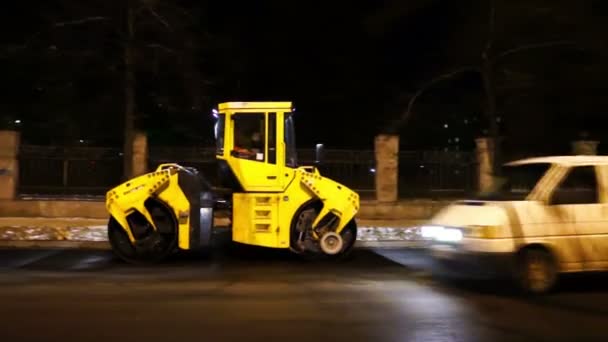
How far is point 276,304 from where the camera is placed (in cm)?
1018

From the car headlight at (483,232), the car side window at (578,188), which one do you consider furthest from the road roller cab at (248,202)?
the car side window at (578,188)

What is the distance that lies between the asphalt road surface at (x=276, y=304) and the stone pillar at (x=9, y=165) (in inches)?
303

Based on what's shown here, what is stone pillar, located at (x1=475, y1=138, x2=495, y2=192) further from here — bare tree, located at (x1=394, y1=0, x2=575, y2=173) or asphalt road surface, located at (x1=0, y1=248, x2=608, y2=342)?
asphalt road surface, located at (x1=0, y1=248, x2=608, y2=342)

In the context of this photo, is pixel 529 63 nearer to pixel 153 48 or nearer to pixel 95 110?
pixel 153 48

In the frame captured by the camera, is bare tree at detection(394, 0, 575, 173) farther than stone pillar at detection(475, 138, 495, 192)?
No

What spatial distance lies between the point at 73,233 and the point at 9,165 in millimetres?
4946

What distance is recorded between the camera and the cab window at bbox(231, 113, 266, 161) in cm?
A: 1486

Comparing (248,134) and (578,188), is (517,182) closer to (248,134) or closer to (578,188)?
(578,188)

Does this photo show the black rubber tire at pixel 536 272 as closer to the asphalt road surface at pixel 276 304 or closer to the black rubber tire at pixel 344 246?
the asphalt road surface at pixel 276 304

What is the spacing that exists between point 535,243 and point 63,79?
15.1m

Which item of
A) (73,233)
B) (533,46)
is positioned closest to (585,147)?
(533,46)

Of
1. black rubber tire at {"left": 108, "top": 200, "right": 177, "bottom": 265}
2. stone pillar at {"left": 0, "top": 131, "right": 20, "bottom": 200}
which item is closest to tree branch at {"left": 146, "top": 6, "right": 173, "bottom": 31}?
stone pillar at {"left": 0, "top": 131, "right": 20, "bottom": 200}

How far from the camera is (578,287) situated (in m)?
11.6

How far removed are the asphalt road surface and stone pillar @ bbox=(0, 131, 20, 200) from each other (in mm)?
7704
